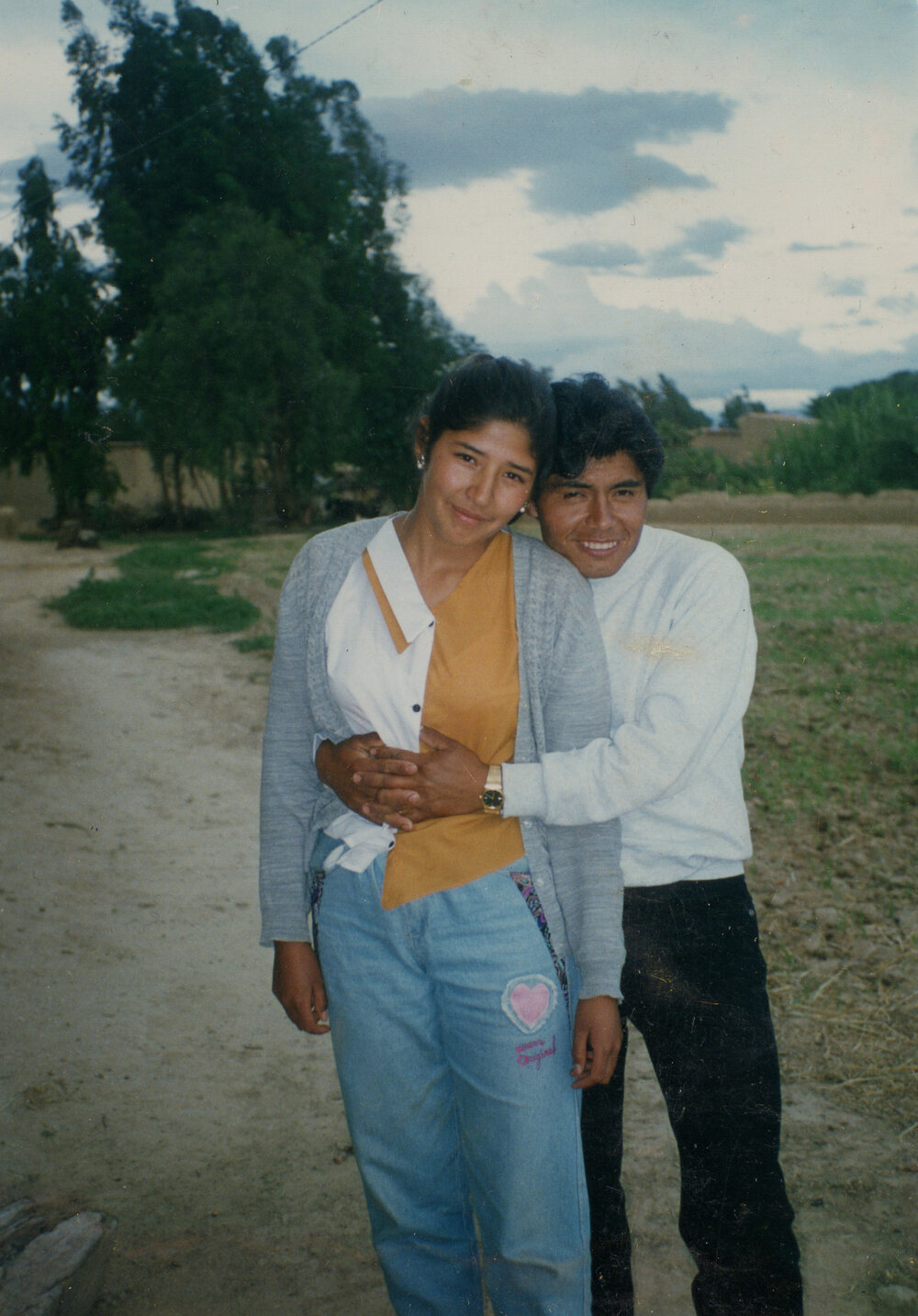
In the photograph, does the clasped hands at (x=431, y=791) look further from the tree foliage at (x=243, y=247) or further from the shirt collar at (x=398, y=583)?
the tree foliage at (x=243, y=247)

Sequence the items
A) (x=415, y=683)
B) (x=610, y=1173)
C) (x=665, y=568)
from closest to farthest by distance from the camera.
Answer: (x=415, y=683)
(x=665, y=568)
(x=610, y=1173)

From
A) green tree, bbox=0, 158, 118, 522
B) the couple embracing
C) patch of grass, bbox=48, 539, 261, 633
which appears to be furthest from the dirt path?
patch of grass, bbox=48, 539, 261, 633

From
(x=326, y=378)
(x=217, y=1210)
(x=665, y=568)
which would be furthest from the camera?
(x=326, y=378)

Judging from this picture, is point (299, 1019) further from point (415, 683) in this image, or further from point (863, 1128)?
point (863, 1128)

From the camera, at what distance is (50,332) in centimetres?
284

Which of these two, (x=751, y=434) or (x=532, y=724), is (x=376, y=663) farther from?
(x=751, y=434)

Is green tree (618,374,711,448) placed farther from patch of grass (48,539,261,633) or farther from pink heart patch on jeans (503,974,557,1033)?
patch of grass (48,539,261,633)

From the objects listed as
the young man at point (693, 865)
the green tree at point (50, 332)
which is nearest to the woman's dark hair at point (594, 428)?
the young man at point (693, 865)

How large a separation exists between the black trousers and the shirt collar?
0.54 m

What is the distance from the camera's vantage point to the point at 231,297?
8.82 feet

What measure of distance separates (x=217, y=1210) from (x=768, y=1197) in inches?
49.2

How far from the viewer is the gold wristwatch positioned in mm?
1364

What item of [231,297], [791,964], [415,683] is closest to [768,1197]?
[415,683]

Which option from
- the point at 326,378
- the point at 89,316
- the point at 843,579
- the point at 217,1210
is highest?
the point at 89,316
